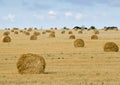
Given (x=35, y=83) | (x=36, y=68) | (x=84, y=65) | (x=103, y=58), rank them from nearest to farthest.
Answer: (x=35, y=83), (x=36, y=68), (x=84, y=65), (x=103, y=58)

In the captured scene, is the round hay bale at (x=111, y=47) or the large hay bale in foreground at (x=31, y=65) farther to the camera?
the round hay bale at (x=111, y=47)

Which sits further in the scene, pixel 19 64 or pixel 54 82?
pixel 19 64

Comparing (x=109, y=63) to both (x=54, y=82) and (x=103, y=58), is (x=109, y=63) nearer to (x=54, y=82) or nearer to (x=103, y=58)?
(x=103, y=58)

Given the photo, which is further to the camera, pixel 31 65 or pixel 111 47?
pixel 111 47

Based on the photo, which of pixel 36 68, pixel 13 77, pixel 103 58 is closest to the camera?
pixel 13 77

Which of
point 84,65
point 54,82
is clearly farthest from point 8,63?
point 54,82

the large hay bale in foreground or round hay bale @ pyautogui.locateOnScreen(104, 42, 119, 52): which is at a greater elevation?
round hay bale @ pyautogui.locateOnScreen(104, 42, 119, 52)

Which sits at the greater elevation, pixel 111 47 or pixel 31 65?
pixel 111 47

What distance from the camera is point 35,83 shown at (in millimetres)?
23719

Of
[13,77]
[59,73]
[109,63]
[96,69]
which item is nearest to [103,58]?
[109,63]

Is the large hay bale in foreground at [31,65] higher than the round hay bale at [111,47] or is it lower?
lower

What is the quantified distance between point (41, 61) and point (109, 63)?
28.8ft

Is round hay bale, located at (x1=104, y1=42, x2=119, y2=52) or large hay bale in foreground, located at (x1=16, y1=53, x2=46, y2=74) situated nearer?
large hay bale in foreground, located at (x1=16, y1=53, x2=46, y2=74)

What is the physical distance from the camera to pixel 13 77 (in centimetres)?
2653
